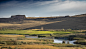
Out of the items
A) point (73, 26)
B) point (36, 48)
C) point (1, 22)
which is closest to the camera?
point (36, 48)

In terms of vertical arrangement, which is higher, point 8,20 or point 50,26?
point 8,20

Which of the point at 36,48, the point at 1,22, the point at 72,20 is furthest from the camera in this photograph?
the point at 1,22

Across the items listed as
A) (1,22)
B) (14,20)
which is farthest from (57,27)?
(1,22)

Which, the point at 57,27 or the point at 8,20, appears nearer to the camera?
the point at 57,27

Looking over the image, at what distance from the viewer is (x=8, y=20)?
4591 cm

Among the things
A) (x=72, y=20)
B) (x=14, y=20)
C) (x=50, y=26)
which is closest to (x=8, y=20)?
(x=14, y=20)

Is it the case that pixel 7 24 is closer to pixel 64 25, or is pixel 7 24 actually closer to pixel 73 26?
pixel 64 25

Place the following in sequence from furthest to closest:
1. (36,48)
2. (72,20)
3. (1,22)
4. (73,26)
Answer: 1. (1,22)
2. (72,20)
3. (73,26)
4. (36,48)

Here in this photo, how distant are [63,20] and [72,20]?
3.43 m

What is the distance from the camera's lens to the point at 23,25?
40.8 metres

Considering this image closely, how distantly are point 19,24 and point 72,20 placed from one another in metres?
20.6

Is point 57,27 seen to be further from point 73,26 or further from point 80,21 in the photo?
point 80,21

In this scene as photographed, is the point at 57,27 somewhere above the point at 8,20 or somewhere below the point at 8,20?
below

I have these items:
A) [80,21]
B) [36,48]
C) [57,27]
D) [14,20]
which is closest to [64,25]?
[57,27]
